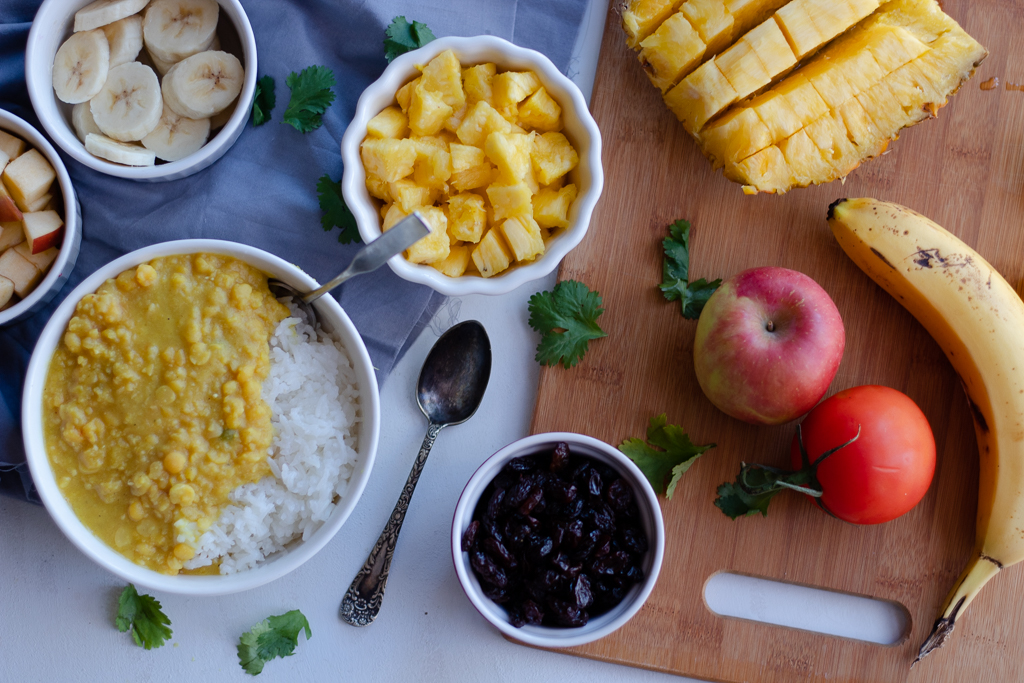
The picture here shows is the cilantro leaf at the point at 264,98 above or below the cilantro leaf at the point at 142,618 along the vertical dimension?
above

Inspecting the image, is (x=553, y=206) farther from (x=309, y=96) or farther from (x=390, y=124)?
(x=309, y=96)

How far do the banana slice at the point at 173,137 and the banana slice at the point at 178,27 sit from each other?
16cm

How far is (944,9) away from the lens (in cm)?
233

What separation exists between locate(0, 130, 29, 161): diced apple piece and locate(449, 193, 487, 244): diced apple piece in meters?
1.19

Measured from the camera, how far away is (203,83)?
6.87 feet

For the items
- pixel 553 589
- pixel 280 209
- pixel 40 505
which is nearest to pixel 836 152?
pixel 553 589

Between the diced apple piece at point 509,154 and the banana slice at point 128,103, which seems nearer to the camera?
the diced apple piece at point 509,154

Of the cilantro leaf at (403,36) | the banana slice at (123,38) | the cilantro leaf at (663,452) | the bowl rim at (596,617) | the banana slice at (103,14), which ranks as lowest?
the cilantro leaf at (663,452)

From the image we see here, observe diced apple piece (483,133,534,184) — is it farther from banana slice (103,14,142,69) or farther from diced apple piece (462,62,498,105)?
banana slice (103,14,142,69)

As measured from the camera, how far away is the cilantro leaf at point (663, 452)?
7.32 ft

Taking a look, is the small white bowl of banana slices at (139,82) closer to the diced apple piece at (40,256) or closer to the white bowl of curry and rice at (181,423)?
the diced apple piece at (40,256)

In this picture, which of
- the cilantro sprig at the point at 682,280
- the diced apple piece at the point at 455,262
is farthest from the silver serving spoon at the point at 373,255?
the cilantro sprig at the point at 682,280

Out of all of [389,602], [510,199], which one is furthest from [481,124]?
[389,602]

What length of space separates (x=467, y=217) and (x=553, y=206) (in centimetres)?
24
